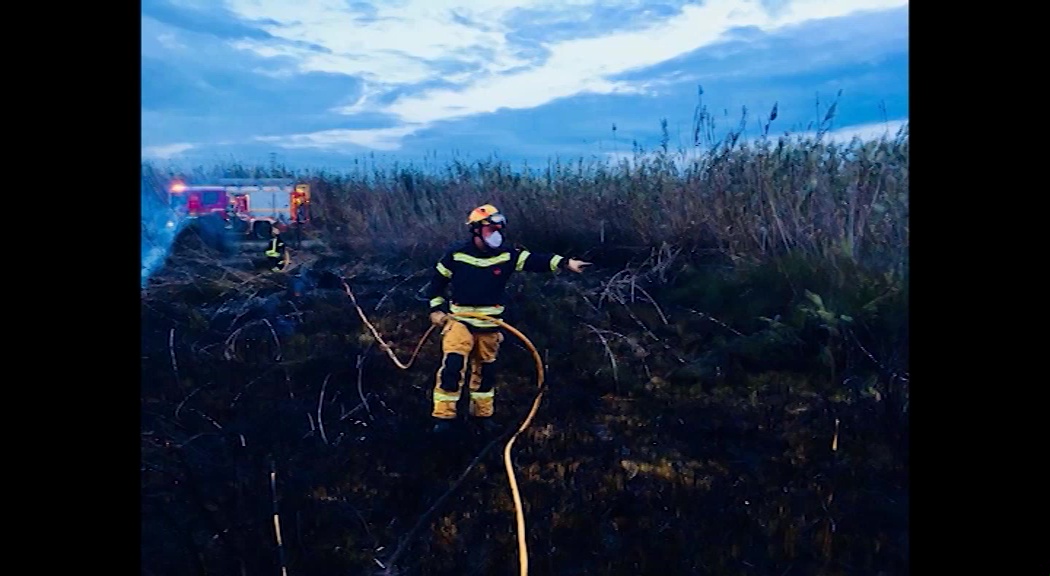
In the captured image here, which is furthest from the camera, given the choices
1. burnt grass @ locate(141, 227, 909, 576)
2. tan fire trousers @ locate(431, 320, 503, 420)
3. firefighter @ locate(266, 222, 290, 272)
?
firefighter @ locate(266, 222, 290, 272)

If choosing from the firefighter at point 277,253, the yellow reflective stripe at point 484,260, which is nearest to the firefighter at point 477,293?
the yellow reflective stripe at point 484,260

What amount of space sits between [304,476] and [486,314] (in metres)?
0.82

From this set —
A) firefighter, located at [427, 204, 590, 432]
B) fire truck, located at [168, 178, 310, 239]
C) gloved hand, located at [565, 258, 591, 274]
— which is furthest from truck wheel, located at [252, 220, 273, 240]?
gloved hand, located at [565, 258, 591, 274]

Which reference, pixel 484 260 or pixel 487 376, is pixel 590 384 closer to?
pixel 487 376

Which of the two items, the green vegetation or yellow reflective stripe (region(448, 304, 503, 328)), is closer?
the green vegetation

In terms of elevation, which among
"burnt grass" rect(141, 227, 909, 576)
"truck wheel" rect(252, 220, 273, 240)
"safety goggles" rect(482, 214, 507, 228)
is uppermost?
"safety goggles" rect(482, 214, 507, 228)

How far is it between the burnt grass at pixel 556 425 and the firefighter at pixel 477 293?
2.1 inches

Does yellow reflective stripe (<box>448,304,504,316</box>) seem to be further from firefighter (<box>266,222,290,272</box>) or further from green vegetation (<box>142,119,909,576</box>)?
firefighter (<box>266,222,290,272</box>)

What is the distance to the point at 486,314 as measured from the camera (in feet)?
8.73

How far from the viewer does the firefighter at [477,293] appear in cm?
265

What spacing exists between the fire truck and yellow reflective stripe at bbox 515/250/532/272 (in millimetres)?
777

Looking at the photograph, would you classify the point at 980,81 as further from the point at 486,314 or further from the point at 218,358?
the point at 218,358

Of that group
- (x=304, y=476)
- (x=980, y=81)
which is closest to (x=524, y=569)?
(x=304, y=476)

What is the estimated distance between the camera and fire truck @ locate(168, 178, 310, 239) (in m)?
2.69
